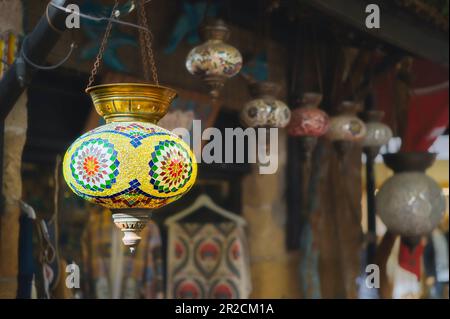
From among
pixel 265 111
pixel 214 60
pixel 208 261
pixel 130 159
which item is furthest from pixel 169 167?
pixel 208 261

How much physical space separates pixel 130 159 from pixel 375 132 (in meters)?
3.49

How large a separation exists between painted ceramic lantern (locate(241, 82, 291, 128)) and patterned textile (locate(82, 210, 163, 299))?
1230 millimetres

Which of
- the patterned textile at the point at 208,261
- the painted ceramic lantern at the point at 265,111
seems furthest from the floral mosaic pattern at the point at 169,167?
the patterned textile at the point at 208,261

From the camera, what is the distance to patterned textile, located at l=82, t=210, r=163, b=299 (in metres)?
5.02

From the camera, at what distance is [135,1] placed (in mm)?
3082

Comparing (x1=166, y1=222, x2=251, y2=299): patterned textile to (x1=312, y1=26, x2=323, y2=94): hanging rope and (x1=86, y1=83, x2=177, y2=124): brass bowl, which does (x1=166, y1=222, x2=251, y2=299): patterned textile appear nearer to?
(x1=312, y1=26, x2=323, y2=94): hanging rope

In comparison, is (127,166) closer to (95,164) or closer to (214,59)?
(95,164)

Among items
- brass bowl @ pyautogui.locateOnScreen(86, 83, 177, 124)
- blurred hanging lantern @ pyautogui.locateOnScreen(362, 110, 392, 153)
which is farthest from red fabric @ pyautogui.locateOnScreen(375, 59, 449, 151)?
brass bowl @ pyautogui.locateOnScreen(86, 83, 177, 124)

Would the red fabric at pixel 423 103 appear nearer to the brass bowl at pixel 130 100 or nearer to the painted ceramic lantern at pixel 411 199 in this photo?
the painted ceramic lantern at pixel 411 199

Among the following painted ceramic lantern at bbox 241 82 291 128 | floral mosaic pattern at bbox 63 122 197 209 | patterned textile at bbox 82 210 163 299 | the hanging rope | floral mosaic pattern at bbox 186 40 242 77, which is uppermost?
the hanging rope
